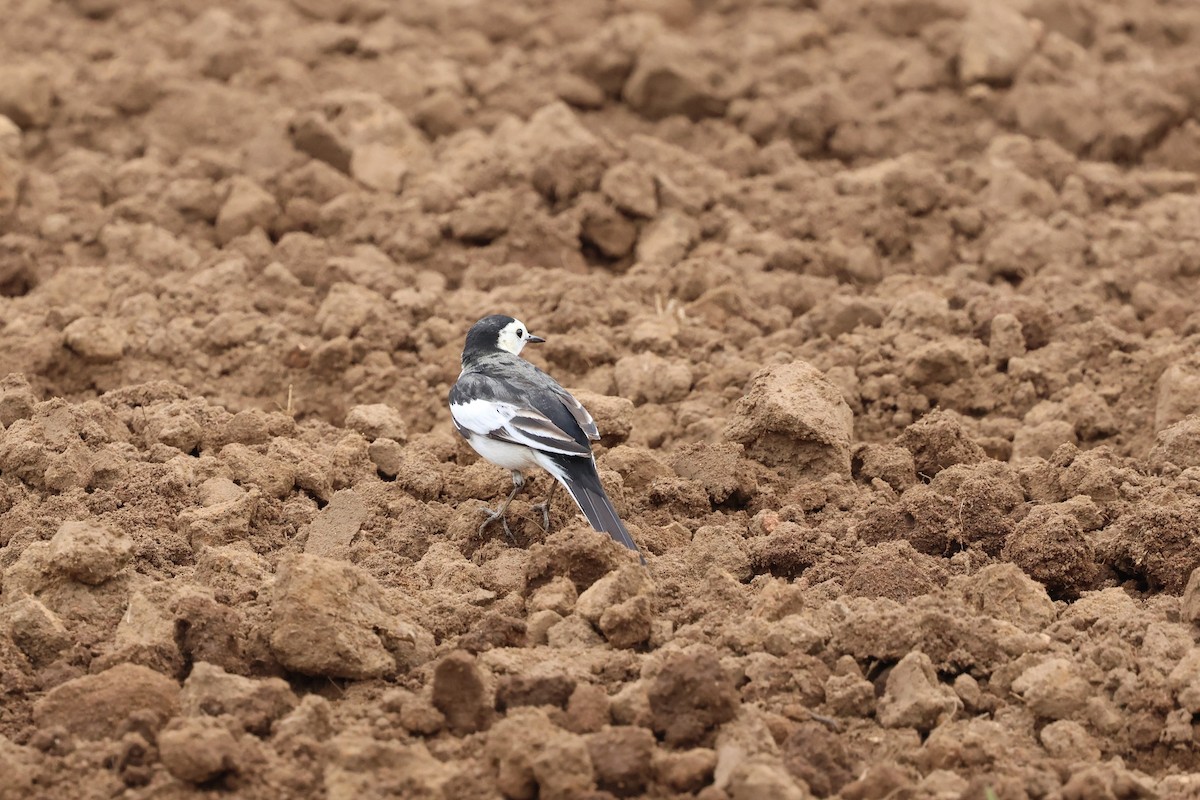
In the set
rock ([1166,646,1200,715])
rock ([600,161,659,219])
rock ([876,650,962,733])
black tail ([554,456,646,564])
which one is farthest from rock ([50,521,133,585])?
rock ([600,161,659,219])

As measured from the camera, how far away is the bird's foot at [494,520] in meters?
6.25

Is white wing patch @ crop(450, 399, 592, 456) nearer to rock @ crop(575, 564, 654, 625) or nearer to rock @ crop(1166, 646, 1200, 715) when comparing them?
rock @ crop(575, 564, 654, 625)

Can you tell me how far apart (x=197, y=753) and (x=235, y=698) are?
37cm

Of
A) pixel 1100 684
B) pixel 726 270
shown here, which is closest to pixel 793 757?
pixel 1100 684

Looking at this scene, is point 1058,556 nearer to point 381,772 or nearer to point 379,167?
point 381,772

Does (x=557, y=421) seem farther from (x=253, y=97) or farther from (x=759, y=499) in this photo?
(x=253, y=97)

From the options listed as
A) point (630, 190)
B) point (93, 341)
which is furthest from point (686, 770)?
point (630, 190)

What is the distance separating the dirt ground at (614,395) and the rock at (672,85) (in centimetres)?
3

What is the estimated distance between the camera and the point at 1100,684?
5066mm

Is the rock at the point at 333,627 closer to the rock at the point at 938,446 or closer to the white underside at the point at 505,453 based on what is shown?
the white underside at the point at 505,453

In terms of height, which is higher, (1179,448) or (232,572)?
(1179,448)

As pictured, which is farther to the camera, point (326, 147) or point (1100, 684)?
point (326, 147)

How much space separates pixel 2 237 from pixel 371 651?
4.85 metres

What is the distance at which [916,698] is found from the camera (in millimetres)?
4855
